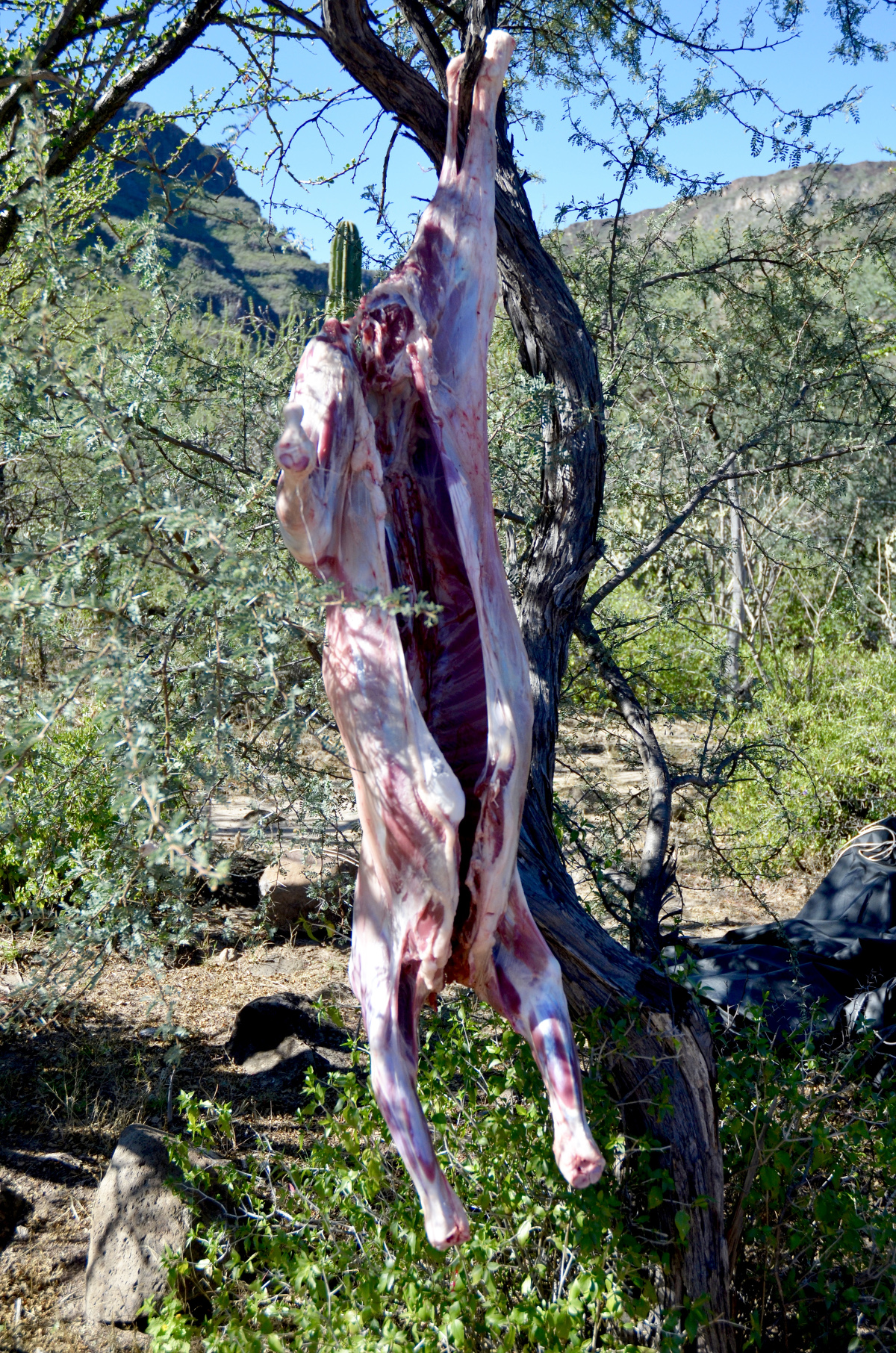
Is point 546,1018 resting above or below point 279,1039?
above

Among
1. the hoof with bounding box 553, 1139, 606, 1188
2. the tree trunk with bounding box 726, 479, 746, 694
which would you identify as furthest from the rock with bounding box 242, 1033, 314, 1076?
the tree trunk with bounding box 726, 479, 746, 694

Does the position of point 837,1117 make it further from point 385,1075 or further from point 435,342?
point 435,342

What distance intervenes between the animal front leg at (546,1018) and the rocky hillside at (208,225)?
1.71 meters

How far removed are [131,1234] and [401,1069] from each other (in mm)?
2128

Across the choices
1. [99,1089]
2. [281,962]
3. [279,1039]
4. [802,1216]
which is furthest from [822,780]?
[99,1089]

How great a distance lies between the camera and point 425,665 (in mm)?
2078

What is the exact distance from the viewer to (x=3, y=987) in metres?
4.86

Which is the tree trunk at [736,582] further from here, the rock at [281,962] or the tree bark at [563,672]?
the tree bark at [563,672]

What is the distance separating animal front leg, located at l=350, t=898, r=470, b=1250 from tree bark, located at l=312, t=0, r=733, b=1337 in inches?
25.9

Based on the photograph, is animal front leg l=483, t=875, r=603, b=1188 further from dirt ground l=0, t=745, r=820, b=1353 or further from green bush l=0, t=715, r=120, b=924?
green bush l=0, t=715, r=120, b=924

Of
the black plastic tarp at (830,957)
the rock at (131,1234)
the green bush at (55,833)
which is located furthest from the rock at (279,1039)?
the black plastic tarp at (830,957)

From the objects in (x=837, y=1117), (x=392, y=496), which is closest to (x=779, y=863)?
A: (x=837, y=1117)

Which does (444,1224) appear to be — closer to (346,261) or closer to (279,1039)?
(279,1039)

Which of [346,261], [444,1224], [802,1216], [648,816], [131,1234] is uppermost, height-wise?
[346,261]
